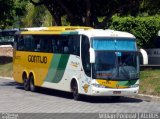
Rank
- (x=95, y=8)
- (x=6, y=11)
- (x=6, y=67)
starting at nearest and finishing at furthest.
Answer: (x=95, y=8)
(x=6, y=67)
(x=6, y=11)

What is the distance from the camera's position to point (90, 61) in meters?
21.3

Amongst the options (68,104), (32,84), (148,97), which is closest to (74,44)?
(68,104)

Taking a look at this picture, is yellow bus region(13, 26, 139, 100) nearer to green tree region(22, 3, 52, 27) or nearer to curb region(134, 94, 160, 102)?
curb region(134, 94, 160, 102)

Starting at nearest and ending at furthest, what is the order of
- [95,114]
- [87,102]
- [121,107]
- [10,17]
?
[95,114]
[121,107]
[87,102]
[10,17]

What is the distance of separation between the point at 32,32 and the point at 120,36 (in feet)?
21.5

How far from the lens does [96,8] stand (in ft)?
105

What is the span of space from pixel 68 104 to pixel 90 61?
186cm

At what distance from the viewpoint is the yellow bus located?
21.5 meters

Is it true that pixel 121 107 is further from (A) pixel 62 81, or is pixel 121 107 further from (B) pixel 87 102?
(A) pixel 62 81

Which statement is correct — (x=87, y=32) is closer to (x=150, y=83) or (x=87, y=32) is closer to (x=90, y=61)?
(x=90, y=61)

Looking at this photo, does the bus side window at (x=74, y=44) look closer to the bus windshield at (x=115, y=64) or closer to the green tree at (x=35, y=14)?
the bus windshield at (x=115, y=64)

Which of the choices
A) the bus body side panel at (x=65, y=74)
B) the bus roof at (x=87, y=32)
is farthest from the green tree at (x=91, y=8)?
the bus body side panel at (x=65, y=74)

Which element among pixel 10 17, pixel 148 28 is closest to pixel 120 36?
pixel 148 28

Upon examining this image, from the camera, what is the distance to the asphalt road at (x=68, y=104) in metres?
18.3
